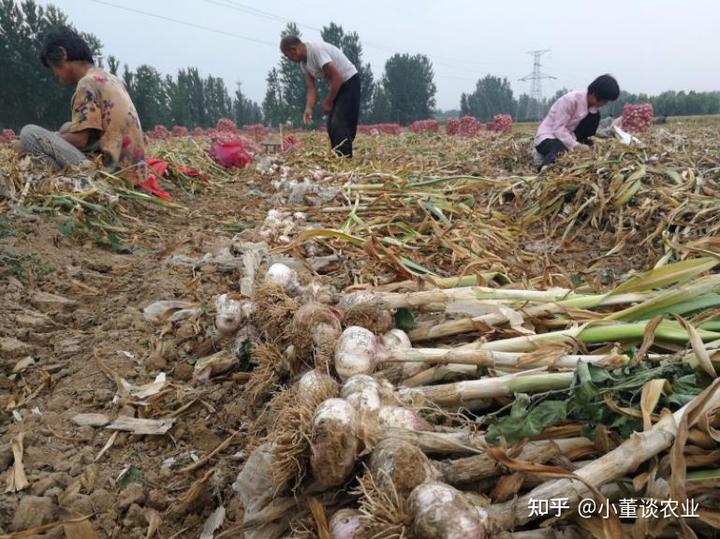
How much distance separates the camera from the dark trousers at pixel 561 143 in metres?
4.61

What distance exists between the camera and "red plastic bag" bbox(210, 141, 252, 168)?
21.4 feet

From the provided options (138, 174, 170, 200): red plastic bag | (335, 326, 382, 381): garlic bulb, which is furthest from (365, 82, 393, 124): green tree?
(335, 326, 382, 381): garlic bulb

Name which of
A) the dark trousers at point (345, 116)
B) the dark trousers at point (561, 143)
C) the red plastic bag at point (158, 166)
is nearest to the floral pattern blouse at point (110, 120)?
the red plastic bag at point (158, 166)

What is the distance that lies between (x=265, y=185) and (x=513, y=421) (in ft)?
15.2

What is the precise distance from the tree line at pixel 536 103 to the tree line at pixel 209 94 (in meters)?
0.11

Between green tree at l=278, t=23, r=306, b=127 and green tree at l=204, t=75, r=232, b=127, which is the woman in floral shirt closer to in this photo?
green tree at l=278, t=23, r=306, b=127

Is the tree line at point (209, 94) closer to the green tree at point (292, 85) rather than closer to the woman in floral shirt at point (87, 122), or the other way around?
the green tree at point (292, 85)

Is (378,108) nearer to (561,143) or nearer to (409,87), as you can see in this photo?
(409,87)

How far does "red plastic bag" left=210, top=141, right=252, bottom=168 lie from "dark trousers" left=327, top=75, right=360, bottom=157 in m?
1.41

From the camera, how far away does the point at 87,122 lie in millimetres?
3727

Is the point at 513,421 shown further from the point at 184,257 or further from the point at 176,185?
the point at 176,185

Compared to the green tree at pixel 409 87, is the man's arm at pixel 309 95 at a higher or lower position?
lower

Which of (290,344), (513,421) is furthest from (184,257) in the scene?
(513,421)

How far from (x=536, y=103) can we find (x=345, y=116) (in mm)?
60377
